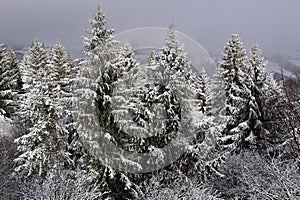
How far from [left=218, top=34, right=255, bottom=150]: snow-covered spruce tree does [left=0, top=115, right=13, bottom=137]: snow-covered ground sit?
18.6 meters

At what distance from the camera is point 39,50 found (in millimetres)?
33469

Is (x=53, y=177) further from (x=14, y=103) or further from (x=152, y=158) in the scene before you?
(x=14, y=103)

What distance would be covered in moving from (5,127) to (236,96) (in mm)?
20188

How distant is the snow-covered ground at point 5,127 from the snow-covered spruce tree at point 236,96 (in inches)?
733

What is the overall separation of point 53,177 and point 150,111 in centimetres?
665

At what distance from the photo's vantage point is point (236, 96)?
815 inches

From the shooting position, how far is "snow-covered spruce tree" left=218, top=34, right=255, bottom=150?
64.2 feet

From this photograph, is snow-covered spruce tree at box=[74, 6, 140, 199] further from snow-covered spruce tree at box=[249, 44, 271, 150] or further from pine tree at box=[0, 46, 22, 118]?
pine tree at box=[0, 46, 22, 118]

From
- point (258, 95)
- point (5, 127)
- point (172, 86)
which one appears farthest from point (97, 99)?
point (5, 127)

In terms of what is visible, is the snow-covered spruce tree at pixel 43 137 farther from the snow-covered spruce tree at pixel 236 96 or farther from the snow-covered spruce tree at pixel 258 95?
the snow-covered spruce tree at pixel 258 95

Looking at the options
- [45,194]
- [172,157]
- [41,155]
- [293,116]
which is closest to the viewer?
[293,116]

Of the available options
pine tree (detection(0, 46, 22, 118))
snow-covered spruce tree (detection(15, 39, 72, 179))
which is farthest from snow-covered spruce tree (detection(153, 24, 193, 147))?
pine tree (detection(0, 46, 22, 118))

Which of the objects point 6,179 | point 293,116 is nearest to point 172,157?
point 6,179

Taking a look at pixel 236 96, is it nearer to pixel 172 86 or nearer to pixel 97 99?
pixel 172 86
